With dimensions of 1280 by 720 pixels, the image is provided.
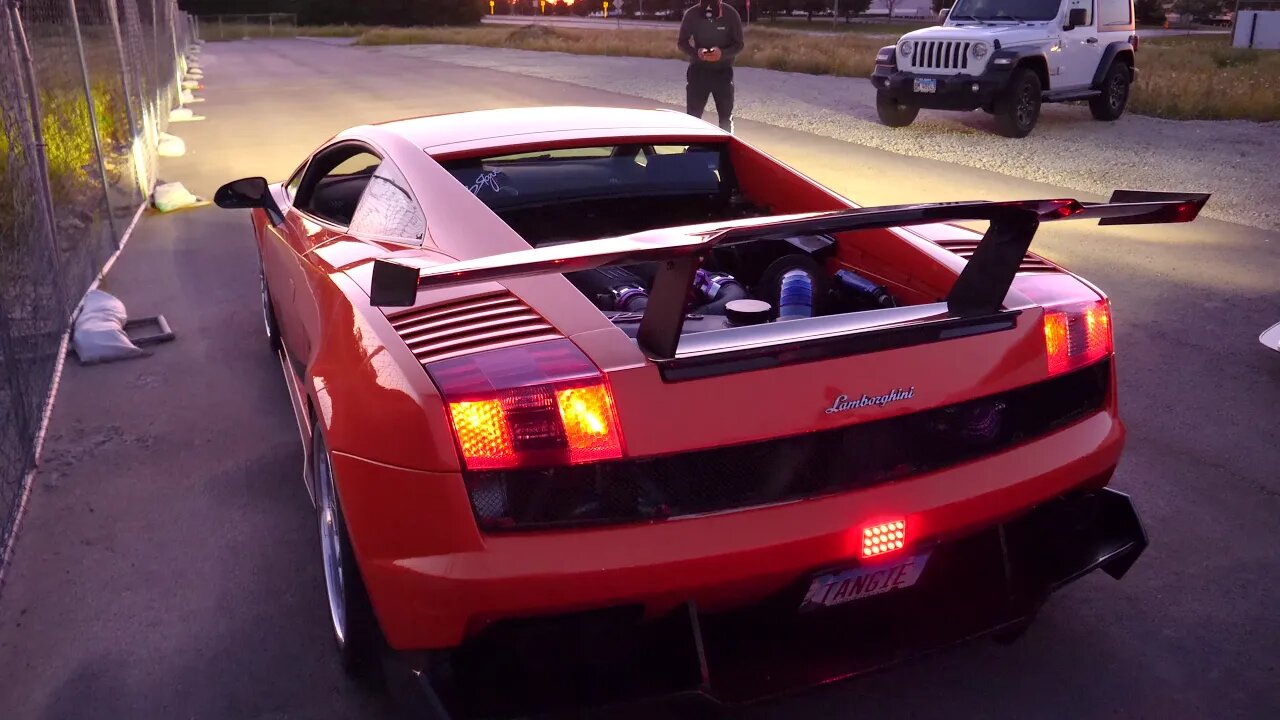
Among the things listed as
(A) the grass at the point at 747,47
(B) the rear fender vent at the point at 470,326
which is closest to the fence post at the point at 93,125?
(B) the rear fender vent at the point at 470,326

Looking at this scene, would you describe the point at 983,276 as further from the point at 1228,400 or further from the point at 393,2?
the point at 393,2

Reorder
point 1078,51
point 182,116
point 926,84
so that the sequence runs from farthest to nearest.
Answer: point 182,116 < point 1078,51 < point 926,84

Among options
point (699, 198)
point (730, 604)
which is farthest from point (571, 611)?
point (699, 198)

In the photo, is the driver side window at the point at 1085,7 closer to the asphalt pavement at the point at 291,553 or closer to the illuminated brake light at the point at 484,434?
the asphalt pavement at the point at 291,553

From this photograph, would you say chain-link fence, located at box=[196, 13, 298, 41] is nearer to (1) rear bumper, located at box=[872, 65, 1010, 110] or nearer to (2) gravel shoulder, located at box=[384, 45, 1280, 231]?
(2) gravel shoulder, located at box=[384, 45, 1280, 231]

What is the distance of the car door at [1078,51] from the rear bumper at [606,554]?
44.5ft

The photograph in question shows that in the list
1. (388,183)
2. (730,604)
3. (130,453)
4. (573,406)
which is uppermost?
(388,183)

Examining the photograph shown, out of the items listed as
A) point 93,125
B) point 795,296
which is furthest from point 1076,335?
point 93,125

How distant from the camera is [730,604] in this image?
2354 mm

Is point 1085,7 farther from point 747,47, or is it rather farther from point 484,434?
point 747,47

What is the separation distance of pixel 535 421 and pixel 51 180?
6938 millimetres

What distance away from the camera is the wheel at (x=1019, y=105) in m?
13.6

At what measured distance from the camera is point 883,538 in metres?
2.37

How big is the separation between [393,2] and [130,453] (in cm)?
8298
